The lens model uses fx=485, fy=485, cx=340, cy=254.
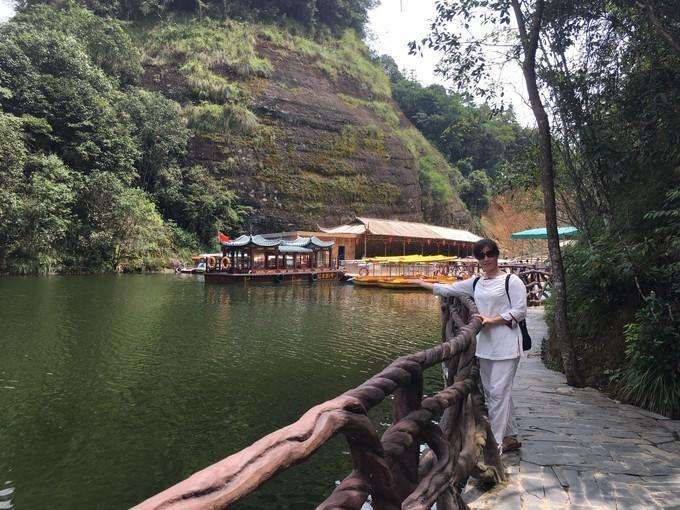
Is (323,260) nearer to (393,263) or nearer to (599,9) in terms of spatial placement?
(393,263)

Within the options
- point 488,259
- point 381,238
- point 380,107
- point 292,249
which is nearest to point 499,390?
point 488,259

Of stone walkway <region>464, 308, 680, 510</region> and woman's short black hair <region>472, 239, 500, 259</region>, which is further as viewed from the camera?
woman's short black hair <region>472, 239, 500, 259</region>

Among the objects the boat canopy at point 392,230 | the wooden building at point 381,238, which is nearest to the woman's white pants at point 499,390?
the wooden building at point 381,238

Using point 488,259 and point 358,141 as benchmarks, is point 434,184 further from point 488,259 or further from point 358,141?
point 488,259

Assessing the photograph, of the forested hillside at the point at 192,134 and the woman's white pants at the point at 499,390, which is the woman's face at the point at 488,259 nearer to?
the woman's white pants at the point at 499,390

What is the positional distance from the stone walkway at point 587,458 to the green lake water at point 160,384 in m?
1.87

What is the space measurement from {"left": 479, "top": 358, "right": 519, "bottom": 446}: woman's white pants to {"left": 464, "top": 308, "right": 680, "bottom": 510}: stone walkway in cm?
35

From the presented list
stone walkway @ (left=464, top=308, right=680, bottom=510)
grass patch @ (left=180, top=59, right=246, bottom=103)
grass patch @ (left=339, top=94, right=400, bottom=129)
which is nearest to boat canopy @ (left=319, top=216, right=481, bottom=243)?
grass patch @ (left=180, top=59, right=246, bottom=103)

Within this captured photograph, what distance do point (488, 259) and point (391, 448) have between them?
191cm

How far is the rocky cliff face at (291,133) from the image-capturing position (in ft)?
122

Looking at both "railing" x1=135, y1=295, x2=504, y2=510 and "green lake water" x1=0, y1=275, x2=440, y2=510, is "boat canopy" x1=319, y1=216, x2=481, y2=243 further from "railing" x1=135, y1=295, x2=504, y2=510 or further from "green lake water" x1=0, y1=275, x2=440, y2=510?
"railing" x1=135, y1=295, x2=504, y2=510

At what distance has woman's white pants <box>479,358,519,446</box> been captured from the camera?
133 inches

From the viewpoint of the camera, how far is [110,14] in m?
41.3

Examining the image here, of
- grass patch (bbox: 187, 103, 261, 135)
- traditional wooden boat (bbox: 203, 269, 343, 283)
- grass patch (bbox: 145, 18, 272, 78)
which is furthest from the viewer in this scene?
grass patch (bbox: 145, 18, 272, 78)
